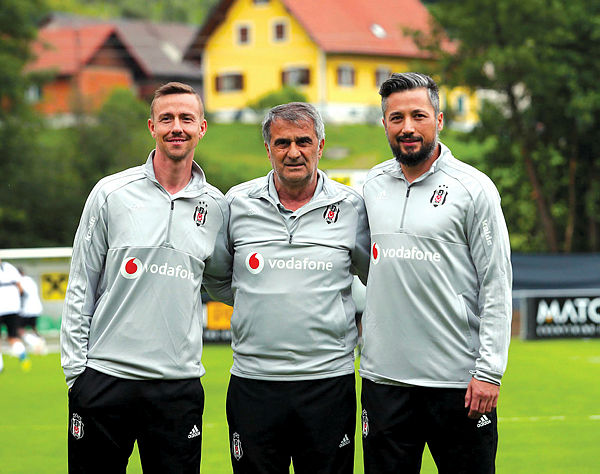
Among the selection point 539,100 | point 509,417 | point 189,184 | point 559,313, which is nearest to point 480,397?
point 189,184

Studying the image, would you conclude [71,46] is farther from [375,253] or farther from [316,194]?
[375,253]

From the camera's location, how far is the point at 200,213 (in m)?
4.53

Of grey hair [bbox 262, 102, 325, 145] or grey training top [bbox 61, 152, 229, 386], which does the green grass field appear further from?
grey hair [bbox 262, 102, 325, 145]

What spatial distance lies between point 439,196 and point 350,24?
45.3m

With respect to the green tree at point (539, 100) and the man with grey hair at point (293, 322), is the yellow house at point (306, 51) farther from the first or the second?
the man with grey hair at point (293, 322)

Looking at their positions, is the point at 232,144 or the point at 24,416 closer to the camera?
the point at 24,416

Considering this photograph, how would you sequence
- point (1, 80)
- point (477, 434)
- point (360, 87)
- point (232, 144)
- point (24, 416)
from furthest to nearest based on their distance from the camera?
1. point (360, 87)
2. point (232, 144)
3. point (1, 80)
4. point (24, 416)
5. point (477, 434)

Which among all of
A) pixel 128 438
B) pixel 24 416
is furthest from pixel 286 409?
pixel 24 416

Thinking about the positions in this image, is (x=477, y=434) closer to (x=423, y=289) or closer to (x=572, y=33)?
(x=423, y=289)

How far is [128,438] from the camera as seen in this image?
14.5ft

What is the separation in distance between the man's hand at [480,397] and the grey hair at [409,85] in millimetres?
1235

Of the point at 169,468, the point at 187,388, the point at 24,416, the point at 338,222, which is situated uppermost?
the point at 338,222

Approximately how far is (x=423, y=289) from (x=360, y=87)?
140ft

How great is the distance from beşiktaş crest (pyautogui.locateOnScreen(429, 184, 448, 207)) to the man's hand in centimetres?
79
